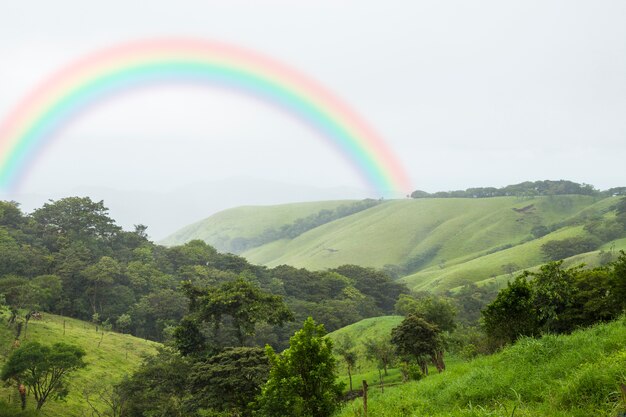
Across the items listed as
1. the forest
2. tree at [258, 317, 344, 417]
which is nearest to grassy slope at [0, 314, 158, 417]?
the forest

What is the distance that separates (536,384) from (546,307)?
10.8 metres

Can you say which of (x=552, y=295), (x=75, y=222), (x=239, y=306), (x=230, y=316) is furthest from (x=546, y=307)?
(x=75, y=222)

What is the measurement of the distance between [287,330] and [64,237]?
62.4 m

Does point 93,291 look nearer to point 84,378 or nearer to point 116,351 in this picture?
point 116,351

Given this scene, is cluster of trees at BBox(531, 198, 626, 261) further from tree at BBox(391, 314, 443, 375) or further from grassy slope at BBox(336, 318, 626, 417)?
grassy slope at BBox(336, 318, 626, 417)

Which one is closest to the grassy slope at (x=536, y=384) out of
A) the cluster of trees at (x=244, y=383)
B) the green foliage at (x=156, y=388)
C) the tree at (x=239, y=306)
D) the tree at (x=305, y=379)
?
the tree at (x=305, y=379)

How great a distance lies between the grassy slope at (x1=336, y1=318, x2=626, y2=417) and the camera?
487 inches

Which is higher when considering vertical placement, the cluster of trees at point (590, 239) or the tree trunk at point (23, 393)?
the cluster of trees at point (590, 239)

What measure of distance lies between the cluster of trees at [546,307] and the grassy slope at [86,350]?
4933 cm

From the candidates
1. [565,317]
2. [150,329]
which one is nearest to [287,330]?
[150,329]

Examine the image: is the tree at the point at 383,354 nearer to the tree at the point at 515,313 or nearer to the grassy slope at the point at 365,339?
the grassy slope at the point at 365,339

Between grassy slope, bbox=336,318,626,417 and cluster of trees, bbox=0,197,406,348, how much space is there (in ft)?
218

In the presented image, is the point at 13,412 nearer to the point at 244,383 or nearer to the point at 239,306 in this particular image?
the point at 239,306

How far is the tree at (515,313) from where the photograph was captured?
2489 cm
